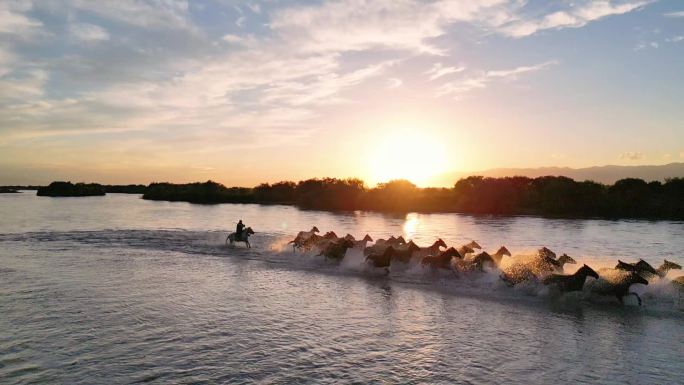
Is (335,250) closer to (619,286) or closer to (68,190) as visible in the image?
(619,286)

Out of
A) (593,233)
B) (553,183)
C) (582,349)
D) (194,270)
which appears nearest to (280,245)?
(194,270)

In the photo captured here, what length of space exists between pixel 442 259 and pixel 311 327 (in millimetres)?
Result: 9859

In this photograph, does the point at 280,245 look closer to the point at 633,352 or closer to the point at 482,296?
the point at 482,296

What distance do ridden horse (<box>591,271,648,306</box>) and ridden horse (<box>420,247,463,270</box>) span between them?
19.9ft

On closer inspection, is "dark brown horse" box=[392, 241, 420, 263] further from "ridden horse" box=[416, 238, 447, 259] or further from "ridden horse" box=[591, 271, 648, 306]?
"ridden horse" box=[591, 271, 648, 306]

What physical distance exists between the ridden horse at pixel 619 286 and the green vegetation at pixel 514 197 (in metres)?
62.0

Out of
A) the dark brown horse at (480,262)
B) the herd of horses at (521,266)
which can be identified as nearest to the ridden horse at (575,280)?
the herd of horses at (521,266)

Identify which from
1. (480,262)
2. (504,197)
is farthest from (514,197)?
(480,262)

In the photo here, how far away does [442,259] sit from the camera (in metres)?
21.4

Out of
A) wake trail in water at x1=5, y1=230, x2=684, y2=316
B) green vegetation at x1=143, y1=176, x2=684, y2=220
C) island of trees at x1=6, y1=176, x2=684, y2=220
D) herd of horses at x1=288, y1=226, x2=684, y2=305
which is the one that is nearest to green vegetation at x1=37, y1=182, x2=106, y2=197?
island of trees at x1=6, y1=176, x2=684, y2=220

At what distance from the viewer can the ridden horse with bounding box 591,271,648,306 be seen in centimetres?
1630

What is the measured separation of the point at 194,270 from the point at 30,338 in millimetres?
11400

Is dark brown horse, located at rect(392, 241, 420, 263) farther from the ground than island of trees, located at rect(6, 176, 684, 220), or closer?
closer

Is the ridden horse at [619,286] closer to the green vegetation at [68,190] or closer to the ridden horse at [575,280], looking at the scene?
the ridden horse at [575,280]
